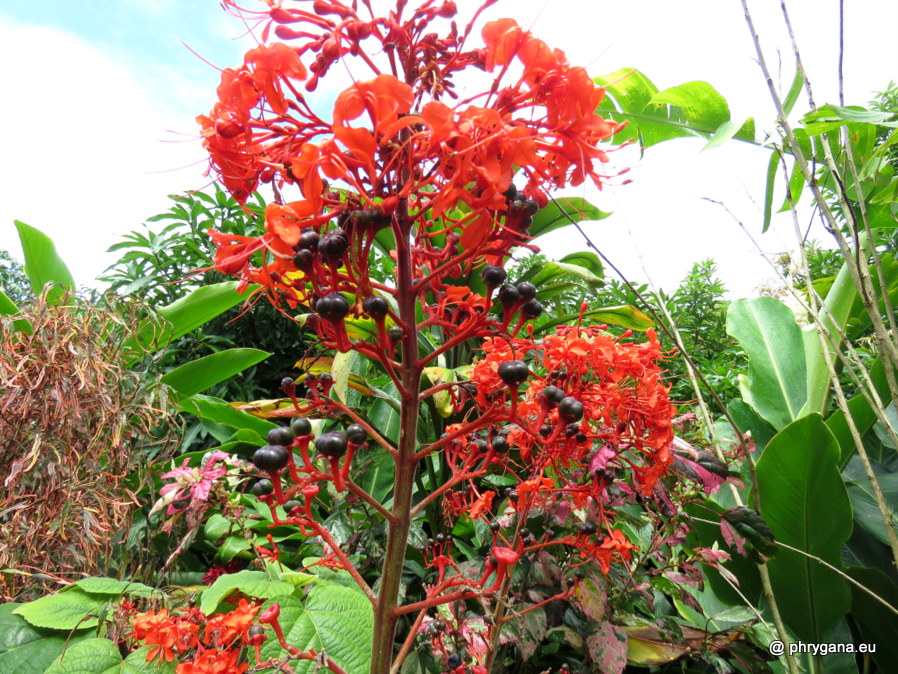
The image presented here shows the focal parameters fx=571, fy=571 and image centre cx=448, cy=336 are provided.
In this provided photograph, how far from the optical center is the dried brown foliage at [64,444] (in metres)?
1.22

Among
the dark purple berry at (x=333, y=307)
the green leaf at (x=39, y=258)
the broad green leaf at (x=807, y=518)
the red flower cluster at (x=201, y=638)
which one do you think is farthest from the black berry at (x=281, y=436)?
the green leaf at (x=39, y=258)

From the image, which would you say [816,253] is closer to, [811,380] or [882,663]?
[811,380]

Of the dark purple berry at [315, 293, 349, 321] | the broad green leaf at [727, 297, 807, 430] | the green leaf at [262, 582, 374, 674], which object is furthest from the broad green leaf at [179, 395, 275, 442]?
the broad green leaf at [727, 297, 807, 430]

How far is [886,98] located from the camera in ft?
9.08

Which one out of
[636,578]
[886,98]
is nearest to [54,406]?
[636,578]

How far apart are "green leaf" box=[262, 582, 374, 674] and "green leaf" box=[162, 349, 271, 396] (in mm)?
1368

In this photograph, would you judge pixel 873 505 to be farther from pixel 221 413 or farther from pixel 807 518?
pixel 221 413

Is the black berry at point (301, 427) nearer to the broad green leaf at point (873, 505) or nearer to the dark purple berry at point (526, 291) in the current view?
the dark purple berry at point (526, 291)

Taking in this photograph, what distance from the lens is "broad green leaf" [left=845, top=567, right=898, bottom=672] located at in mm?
1281

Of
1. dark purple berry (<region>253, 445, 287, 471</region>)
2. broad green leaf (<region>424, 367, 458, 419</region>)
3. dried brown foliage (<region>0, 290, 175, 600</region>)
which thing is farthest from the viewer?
broad green leaf (<region>424, 367, 458, 419</region>)

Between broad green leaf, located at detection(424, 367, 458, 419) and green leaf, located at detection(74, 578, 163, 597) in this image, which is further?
broad green leaf, located at detection(424, 367, 458, 419)

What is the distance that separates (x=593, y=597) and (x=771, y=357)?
4.50ft

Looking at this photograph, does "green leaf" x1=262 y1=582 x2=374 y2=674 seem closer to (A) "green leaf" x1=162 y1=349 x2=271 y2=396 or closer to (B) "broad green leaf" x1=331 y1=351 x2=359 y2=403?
(B) "broad green leaf" x1=331 y1=351 x2=359 y2=403

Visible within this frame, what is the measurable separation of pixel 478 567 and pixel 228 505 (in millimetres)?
545
